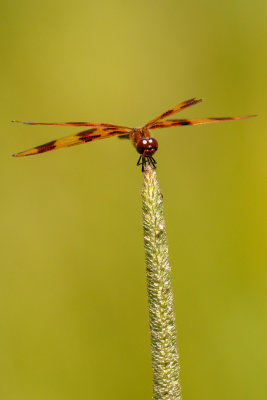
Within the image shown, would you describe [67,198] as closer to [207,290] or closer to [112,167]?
[112,167]

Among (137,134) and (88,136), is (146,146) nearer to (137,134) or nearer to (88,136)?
(137,134)

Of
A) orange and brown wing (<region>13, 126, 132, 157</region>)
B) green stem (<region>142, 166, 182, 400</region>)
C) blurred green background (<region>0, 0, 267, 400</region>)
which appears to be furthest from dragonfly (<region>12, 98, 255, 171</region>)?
blurred green background (<region>0, 0, 267, 400</region>)

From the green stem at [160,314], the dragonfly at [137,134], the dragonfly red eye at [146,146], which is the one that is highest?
the dragonfly at [137,134]

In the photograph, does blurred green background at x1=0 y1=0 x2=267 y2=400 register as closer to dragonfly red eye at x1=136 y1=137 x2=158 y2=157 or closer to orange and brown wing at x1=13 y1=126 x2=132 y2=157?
orange and brown wing at x1=13 y1=126 x2=132 y2=157

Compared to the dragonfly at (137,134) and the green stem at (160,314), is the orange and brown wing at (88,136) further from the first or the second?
the green stem at (160,314)

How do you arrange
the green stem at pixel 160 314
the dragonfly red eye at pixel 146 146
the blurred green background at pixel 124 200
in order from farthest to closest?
the blurred green background at pixel 124 200 < the dragonfly red eye at pixel 146 146 < the green stem at pixel 160 314

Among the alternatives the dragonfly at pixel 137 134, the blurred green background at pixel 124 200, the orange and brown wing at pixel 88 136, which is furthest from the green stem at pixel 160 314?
the blurred green background at pixel 124 200
